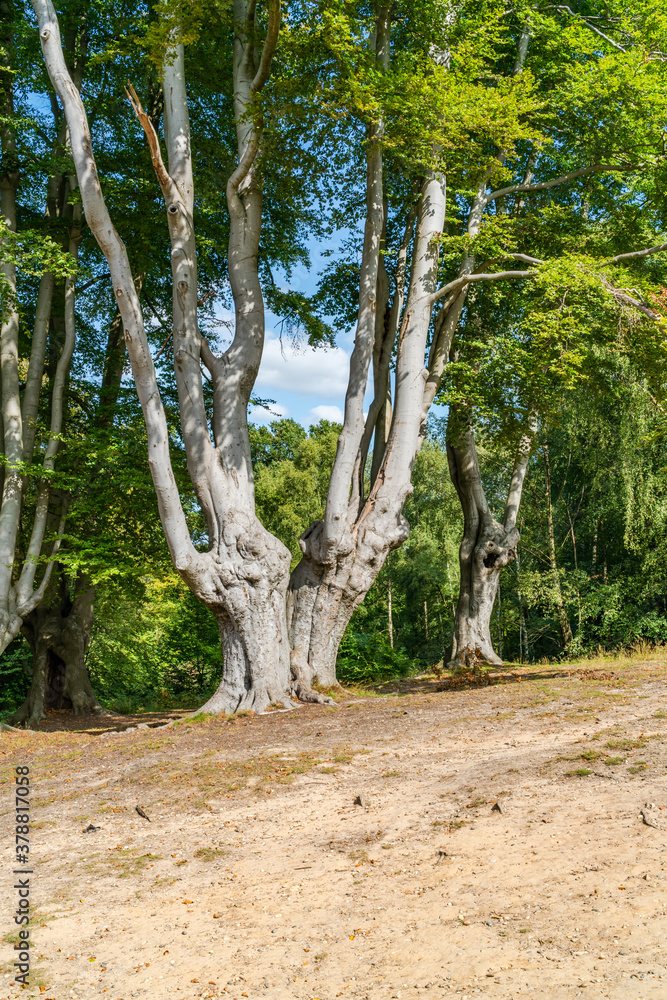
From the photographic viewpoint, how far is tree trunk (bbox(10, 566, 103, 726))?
1382 centimetres

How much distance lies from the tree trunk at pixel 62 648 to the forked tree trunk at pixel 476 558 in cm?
715

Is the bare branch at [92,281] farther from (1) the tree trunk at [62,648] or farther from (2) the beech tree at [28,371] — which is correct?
(1) the tree trunk at [62,648]

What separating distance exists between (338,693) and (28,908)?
5781mm

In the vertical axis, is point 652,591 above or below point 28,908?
above

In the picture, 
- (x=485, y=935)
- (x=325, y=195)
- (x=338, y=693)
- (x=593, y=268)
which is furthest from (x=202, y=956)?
(x=325, y=195)

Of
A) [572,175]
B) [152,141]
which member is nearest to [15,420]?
[152,141]

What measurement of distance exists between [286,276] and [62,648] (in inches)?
332

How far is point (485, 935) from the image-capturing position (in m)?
3.25

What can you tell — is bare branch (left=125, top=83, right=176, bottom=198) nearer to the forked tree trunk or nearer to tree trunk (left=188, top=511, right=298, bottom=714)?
tree trunk (left=188, top=511, right=298, bottom=714)

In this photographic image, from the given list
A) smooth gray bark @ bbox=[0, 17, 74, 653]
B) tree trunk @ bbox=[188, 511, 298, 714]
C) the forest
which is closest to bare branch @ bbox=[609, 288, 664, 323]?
the forest

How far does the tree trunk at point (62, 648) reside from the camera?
13820 mm

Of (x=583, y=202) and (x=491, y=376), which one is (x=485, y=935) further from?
(x=583, y=202)

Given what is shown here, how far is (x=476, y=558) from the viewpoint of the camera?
44.7 feet

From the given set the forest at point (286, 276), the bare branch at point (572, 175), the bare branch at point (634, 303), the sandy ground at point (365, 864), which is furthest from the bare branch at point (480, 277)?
the sandy ground at point (365, 864)
